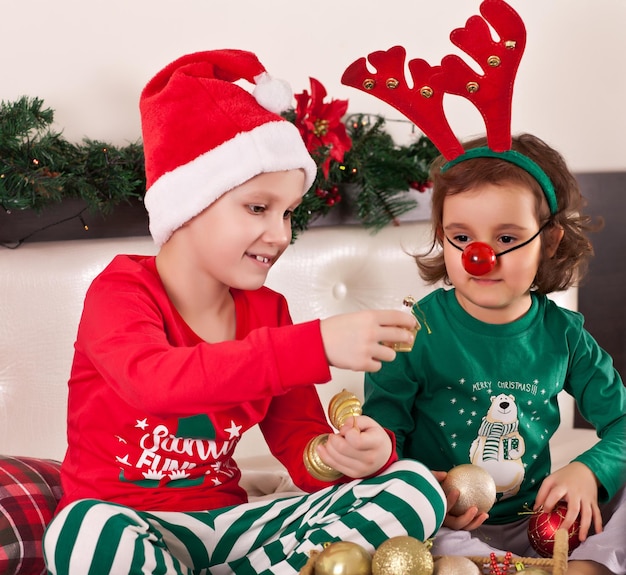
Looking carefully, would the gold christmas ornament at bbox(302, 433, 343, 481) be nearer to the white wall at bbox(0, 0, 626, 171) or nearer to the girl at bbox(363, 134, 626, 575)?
the girl at bbox(363, 134, 626, 575)

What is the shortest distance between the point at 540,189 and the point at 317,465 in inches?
20.1

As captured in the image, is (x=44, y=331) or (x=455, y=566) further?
(x=44, y=331)

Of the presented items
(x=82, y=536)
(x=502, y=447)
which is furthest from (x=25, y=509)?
(x=502, y=447)

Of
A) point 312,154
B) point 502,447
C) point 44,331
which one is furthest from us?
point 312,154

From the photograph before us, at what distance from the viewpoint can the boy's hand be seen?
2.89ft

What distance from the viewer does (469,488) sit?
110cm

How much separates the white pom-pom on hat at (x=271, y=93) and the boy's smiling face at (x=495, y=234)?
11.6 inches

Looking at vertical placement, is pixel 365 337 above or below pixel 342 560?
above

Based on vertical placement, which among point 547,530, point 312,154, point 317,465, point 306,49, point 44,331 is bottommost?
point 547,530

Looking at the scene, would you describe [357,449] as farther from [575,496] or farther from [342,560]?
[575,496]

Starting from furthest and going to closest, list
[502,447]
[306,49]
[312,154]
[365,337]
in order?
[306,49] → [312,154] → [502,447] → [365,337]

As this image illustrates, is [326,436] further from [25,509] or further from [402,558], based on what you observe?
[25,509]

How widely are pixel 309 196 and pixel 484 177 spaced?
1.46ft

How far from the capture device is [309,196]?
1.59 metres
